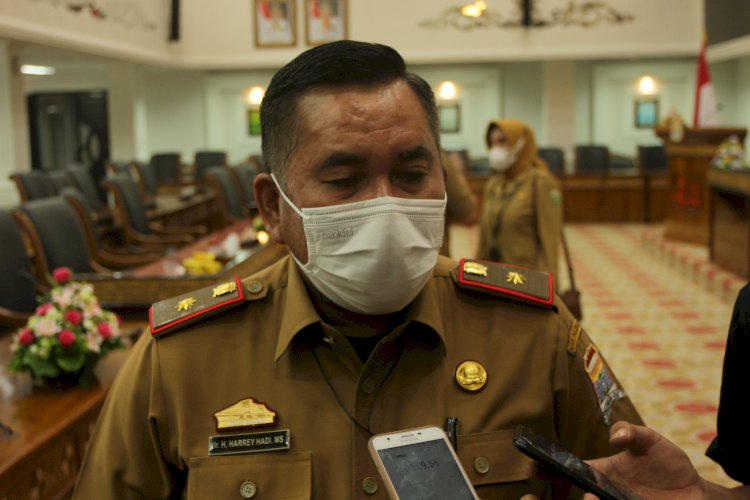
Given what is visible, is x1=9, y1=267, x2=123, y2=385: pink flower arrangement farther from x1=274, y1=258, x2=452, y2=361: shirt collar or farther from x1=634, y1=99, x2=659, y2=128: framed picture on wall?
x1=634, y1=99, x2=659, y2=128: framed picture on wall

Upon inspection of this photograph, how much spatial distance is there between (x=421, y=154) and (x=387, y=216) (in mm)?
106

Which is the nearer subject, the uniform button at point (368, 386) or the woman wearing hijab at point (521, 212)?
the uniform button at point (368, 386)

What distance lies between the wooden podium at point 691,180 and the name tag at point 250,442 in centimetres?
943

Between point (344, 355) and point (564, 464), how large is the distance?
38cm

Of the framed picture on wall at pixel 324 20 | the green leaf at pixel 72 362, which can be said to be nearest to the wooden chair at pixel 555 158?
the framed picture on wall at pixel 324 20

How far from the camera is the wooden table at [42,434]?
81.2 inches

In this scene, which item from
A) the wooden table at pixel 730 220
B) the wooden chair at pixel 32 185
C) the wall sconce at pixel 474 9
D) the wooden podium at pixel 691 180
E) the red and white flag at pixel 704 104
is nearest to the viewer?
the wooden table at pixel 730 220

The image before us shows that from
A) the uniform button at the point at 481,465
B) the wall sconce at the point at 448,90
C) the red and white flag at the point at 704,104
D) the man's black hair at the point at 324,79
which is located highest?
the wall sconce at the point at 448,90

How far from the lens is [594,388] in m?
1.37

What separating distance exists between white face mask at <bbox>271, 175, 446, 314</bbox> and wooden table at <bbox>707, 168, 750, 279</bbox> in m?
7.24

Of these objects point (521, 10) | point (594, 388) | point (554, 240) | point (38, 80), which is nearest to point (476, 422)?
point (594, 388)

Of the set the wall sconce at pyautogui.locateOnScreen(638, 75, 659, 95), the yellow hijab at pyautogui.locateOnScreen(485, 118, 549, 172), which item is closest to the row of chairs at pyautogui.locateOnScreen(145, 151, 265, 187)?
the wall sconce at pyautogui.locateOnScreen(638, 75, 659, 95)

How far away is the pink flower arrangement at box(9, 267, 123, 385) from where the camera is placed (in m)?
2.61

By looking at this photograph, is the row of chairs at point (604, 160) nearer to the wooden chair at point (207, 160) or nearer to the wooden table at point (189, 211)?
the wooden chair at point (207, 160)
